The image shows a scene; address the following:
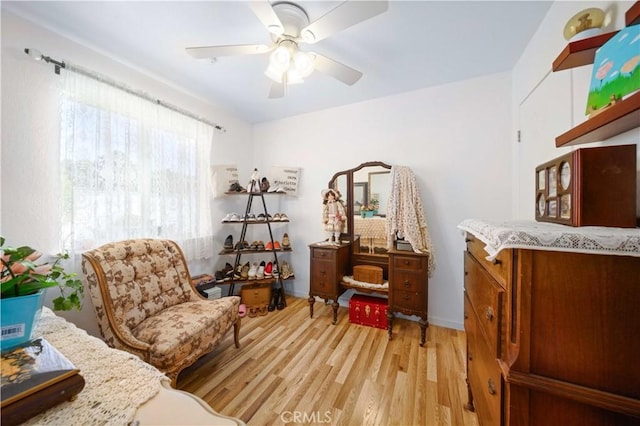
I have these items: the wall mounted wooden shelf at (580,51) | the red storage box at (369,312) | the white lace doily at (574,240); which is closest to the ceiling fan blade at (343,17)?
the wall mounted wooden shelf at (580,51)

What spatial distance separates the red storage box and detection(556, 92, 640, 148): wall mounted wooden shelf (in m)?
1.93

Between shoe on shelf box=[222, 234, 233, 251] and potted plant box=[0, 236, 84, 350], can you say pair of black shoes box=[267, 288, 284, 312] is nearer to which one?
shoe on shelf box=[222, 234, 233, 251]

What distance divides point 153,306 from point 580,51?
9.12ft

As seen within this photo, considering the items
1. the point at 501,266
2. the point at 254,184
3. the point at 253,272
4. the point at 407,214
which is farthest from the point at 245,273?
the point at 501,266

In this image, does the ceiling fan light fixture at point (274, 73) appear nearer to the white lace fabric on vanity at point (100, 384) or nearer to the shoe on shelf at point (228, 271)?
the white lace fabric on vanity at point (100, 384)

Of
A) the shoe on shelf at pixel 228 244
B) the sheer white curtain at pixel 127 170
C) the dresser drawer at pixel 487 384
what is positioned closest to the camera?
the dresser drawer at pixel 487 384

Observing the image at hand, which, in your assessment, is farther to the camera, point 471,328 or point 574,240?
point 471,328

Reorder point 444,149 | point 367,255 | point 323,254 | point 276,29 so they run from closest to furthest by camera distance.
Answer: point 276,29 < point 444,149 < point 323,254 < point 367,255

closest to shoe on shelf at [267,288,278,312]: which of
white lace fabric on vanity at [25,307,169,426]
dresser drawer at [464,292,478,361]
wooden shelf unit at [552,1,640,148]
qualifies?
white lace fabric on vanity at [25,307,169,426]

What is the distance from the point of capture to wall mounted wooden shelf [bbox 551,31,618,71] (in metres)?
0.77

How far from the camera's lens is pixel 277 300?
277 cm

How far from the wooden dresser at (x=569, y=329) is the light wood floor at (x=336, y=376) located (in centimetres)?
92

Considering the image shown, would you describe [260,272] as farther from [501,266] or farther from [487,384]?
[501,266]

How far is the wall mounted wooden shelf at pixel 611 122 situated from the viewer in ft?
1.97
